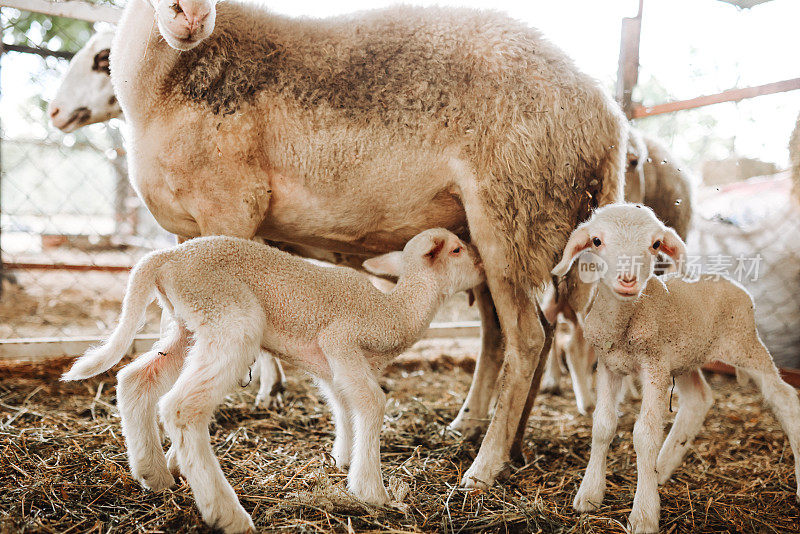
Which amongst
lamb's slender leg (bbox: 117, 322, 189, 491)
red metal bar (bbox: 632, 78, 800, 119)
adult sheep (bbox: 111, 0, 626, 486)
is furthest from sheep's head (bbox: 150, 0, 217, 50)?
red metal bar (bbox: 632, 78, 800, 119)

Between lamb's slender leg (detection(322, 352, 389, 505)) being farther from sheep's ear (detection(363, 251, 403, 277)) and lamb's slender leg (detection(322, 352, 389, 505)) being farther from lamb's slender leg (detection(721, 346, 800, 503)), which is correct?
lamb's slender leg (detection(721, 346, 800, 503))

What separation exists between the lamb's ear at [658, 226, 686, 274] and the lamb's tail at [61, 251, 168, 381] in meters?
1.89

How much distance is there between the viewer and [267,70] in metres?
2.79

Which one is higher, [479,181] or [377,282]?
[479,181]

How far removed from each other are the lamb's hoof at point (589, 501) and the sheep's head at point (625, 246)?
0.81 m

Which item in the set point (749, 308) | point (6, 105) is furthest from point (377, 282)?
point (6, 105)

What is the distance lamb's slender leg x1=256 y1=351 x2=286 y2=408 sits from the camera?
3808mm

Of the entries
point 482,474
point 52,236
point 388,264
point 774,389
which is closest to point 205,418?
point 388,264

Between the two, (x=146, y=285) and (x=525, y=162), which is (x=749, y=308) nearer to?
(x=525, y=162)

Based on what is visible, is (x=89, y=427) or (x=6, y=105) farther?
(x=6, y=105)

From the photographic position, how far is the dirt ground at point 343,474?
2137mm

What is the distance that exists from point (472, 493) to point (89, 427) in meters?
2.03

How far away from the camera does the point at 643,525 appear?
2.18 meters

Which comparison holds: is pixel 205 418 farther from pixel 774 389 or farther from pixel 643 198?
pixel 643 198
